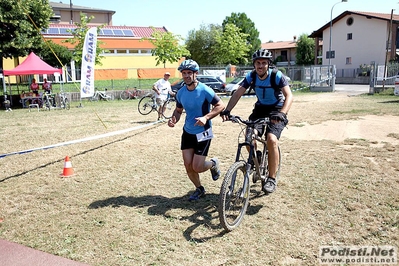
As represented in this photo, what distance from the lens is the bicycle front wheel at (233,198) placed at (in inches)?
153

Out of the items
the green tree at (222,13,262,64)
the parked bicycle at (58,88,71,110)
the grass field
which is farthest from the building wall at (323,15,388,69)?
the grass field

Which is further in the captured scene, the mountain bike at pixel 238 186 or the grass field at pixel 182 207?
the mountain bike at pixel 238 186

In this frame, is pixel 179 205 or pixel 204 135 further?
pixel 179 205

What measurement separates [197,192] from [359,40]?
47540 mm

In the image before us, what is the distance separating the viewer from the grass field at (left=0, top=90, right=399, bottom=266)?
3.71 m

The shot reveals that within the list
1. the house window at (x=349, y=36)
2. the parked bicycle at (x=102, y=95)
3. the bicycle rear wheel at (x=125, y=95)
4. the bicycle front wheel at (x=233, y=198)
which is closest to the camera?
the bicycle front wheel at (x=233, y=198)

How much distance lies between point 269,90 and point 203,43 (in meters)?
59.4

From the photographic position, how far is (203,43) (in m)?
62.2

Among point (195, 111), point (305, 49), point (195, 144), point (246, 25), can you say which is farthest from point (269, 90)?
point (246, 25)

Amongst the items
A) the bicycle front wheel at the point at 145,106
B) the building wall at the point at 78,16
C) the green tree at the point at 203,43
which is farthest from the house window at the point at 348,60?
the building wall at the point at 78,16

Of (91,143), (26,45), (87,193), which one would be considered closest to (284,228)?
(87,193)

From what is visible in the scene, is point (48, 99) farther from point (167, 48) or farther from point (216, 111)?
point (167, 48)

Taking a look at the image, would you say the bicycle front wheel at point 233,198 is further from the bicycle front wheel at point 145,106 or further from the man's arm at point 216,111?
the bicycle front wheel at point 145,106

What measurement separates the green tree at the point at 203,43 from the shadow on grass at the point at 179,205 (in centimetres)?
5730
